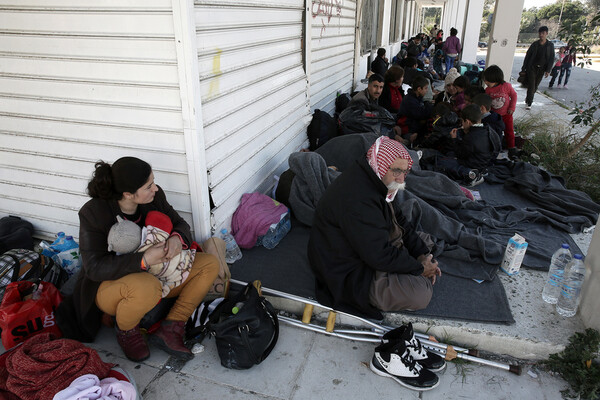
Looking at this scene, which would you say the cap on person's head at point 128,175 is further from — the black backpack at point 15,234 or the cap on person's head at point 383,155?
the black backpack at point 15,234

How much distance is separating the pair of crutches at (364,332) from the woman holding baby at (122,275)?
673 millimetres

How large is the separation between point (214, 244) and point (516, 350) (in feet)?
7.20

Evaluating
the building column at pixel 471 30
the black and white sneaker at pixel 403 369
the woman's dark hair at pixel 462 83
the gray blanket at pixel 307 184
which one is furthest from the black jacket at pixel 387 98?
the building column at pixel 471 30

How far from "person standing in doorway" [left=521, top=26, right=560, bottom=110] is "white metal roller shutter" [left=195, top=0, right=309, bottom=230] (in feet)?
21.8

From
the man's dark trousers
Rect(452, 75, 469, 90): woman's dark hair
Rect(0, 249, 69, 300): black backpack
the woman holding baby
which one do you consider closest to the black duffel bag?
the woman holding baby

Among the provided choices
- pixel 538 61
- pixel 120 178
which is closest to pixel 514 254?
pixel 120 178

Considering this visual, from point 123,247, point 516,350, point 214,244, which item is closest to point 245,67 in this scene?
point 214,244

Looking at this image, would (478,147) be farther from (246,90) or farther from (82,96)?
(82,96)

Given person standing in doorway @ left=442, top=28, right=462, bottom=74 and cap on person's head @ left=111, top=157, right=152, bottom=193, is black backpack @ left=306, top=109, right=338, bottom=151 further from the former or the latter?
person standing in doorway @ left=442, top=28, right=462, bottom=74

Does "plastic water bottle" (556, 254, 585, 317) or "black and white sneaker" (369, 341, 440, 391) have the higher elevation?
"plastic water bottle" (556, 254, 585, 317)

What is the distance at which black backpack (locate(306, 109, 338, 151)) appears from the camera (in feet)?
18.8

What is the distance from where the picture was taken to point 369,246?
2.59m

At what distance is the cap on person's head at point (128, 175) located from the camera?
245 cm

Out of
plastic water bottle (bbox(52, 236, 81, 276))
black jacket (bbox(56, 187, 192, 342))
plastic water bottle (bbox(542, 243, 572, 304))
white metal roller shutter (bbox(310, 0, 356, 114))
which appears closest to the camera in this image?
black jacket (bbox(56, 187, 192, 342))
